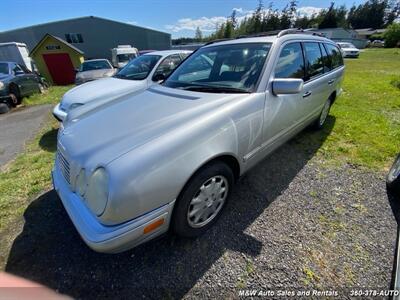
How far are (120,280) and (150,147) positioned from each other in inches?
44.7

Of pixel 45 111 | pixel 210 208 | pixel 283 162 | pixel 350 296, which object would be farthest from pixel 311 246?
pixel 45 111

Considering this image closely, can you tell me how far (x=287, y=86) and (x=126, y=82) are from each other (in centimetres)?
379

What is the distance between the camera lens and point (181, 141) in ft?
5.59

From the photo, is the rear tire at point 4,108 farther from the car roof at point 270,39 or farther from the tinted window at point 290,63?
the tinted window at point 290,63

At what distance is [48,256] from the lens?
2066 millimetres

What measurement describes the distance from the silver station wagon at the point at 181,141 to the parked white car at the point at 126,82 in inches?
73.7

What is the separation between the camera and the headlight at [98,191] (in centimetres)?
148

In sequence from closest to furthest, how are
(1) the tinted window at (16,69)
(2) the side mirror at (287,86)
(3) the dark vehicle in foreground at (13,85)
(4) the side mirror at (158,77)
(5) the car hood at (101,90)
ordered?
1. (2) the side mirror at (287,86)
2. (5) the car hood at (101,90)
3. (4) the side mirror at (158,77)
4. (3) the dark vehicle in foreground at (13,85)
5. (1) the tinted window at (16,69)

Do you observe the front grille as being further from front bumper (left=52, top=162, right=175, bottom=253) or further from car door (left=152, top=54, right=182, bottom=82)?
car door (left=152, top=54, right=182, bottom=82)

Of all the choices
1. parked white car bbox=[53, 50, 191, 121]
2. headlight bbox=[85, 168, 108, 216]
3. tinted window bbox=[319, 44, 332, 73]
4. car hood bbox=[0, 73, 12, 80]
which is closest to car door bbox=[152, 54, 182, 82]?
parked white car bbox=[53, 50, 191, 121]

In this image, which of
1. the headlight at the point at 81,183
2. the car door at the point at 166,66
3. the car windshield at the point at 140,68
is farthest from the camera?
the car windshield at the point at 140,68

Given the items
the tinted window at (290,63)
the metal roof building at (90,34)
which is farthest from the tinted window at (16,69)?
the metal roof building at (90,34)

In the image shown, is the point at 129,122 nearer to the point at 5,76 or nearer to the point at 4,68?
the point at 5,76

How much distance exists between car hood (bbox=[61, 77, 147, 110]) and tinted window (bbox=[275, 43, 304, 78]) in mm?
2749
